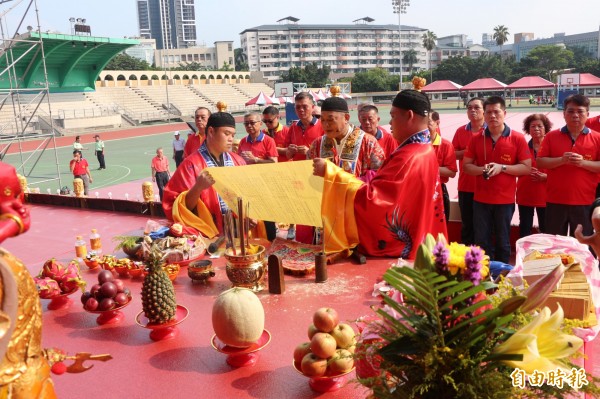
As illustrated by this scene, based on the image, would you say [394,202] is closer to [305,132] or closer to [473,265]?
[473,265]

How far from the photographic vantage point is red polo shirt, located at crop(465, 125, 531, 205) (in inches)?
201

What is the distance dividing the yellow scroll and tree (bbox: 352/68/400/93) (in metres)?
63.5

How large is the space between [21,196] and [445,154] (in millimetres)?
5134

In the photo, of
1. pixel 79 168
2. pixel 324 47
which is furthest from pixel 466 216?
pixel 324 47

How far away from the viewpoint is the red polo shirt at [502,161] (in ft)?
16.7

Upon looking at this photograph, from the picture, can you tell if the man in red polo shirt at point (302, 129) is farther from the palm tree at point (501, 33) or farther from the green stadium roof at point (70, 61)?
the palm tree at point (501, 33)

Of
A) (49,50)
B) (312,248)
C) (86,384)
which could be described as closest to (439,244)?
(86,384)

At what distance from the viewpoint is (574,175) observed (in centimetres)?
494

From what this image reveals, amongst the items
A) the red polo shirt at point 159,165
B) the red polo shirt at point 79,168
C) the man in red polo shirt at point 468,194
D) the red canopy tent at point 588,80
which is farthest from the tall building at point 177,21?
the man in red polo shirt at point 468,194

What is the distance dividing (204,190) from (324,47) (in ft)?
333

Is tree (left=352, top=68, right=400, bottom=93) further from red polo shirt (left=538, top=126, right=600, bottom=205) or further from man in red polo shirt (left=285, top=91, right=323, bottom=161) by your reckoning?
red polo shirt (left=538, top=126, right=600, bottom=205)

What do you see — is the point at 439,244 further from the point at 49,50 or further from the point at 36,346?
the point at 49,50

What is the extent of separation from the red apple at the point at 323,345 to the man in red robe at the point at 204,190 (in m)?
2.66

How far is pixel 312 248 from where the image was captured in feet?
14.6
